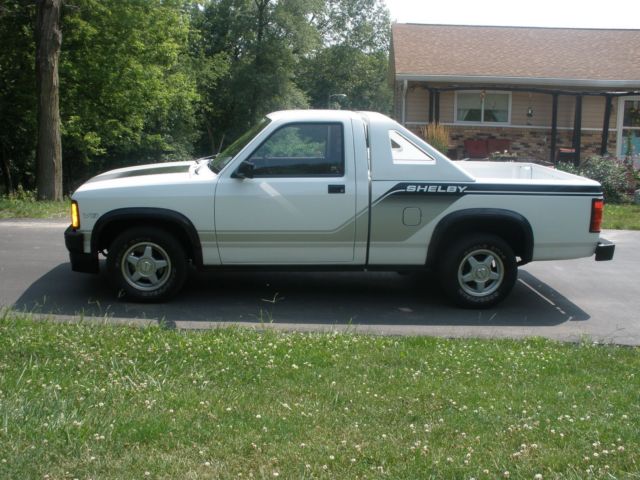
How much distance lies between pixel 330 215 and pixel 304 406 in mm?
3094

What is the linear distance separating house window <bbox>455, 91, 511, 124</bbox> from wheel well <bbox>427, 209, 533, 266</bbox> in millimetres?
18196

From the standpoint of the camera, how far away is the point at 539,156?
84.0ft

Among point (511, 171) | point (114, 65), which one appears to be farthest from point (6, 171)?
point (511, 171)

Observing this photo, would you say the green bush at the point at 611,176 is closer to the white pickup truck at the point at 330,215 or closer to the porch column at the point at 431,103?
the porch column at the point at 431,103

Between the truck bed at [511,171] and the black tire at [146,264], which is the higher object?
the truck bed at [511,171]

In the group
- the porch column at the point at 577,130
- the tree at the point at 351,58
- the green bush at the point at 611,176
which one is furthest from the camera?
the tree at the point at 351,58

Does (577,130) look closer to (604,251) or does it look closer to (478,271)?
(604,251)

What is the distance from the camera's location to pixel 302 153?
7750 mm

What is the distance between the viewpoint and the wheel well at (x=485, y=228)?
7.68 meters

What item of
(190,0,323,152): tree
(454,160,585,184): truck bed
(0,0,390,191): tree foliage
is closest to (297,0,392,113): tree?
(0,0,390,191): tree foliage

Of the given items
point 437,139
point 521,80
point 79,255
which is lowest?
point 79,255

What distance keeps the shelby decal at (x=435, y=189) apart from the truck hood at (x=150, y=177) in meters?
1.93

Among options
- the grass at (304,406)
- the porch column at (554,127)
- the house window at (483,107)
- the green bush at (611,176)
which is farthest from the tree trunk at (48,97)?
the porch column at (554,127)

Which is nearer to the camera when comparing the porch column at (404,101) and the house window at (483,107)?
the porch column at (404,101)
